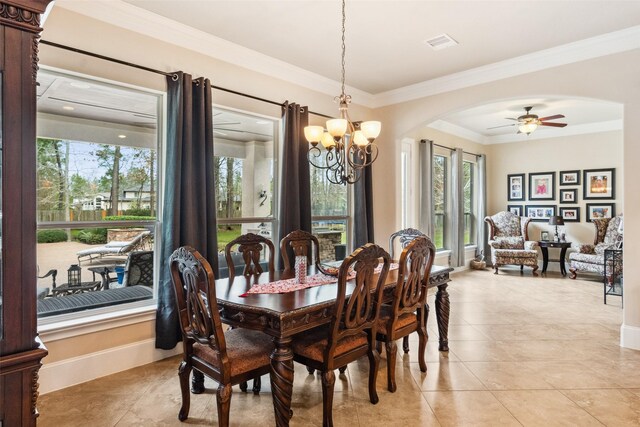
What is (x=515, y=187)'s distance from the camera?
8.32 m

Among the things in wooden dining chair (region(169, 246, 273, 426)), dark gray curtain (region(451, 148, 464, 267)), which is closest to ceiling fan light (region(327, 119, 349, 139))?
wooden dining chair (region(169, 246, 273, 426))

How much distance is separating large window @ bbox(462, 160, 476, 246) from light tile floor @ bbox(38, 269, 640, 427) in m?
4.45

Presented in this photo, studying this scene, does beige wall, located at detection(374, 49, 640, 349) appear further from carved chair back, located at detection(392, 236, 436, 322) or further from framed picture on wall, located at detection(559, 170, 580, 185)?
framed picture on wall, located at detection(559, 170, 580, 185)

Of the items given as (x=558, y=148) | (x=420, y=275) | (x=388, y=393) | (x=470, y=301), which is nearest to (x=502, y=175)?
(x=558, y=148)

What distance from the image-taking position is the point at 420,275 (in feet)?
9.46

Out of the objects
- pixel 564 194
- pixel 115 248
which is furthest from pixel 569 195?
pixel 115 248

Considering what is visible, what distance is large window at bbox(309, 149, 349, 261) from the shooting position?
16.2ft

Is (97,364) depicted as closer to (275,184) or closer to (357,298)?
(357,298)

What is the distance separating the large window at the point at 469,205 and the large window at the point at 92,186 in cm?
690

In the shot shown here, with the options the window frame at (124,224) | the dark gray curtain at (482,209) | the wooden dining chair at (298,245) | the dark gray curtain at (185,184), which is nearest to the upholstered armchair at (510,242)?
the dark gray curtain at (482,209)

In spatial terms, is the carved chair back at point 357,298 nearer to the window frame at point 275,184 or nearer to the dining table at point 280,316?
the dining table at point 280,316

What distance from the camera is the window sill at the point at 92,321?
8.81ft

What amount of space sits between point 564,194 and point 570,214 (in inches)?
16.6

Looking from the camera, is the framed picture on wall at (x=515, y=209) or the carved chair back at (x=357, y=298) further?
the framed picture on wall at (x=515, y=209)
